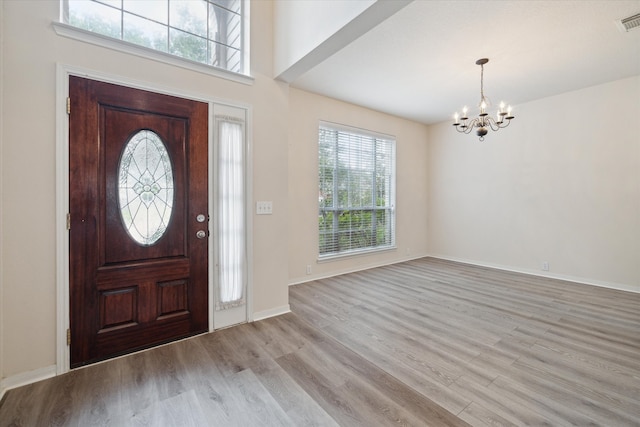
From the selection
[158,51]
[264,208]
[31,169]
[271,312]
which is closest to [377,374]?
[271,312]

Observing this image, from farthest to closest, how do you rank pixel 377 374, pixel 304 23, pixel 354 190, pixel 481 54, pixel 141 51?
pixel 354 190, pixel 481 54, pixel 304 23, pixel 141 51, pixel 377 374

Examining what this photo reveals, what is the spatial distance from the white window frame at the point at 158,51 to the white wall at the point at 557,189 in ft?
15.4

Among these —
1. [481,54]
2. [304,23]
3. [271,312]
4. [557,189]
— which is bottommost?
[271,312]

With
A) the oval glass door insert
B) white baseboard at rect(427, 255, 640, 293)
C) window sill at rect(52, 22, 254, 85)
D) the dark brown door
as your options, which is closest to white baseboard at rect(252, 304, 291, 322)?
the dark brown door

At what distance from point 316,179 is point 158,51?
269 cm

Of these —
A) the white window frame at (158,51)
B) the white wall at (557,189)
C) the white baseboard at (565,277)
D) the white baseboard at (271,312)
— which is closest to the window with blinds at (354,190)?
the white wall at (557,189)

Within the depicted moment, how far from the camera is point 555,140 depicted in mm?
4531

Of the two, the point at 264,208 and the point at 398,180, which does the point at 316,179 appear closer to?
the point at 264,208

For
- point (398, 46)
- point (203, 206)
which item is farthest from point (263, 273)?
point (398, 46)

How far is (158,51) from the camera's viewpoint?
2.32 metres

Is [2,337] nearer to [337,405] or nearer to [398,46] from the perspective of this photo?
[337,405]

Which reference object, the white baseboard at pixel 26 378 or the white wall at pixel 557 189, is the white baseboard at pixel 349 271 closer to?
the white wall at pixel 557 189

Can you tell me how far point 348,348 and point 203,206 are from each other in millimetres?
1842

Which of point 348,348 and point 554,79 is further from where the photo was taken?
point 554,79
